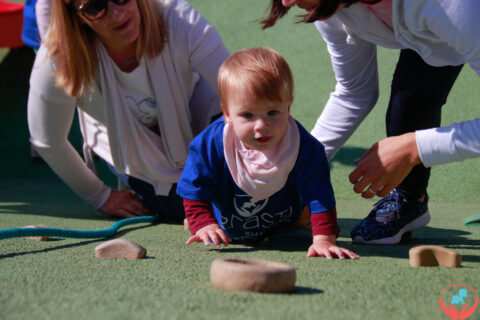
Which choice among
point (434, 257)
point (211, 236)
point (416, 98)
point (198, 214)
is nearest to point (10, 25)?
point (198, 214)

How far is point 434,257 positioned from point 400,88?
0.56 meters

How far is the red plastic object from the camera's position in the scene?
12.9 ft

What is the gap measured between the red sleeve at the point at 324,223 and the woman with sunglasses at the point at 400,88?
0.10 m

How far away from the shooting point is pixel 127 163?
7.18ft

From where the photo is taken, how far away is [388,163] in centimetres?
143

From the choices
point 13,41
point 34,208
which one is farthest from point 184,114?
point 13,41

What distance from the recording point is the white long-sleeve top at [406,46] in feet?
4.01

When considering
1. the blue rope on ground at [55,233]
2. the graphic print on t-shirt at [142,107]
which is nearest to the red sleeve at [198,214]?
the blue rope on ground at [55,233]

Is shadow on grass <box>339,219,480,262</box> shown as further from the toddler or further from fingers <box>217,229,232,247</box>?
fingers <box>217,229,232,247</box>

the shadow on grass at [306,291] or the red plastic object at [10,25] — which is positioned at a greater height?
the shadow on grass at [306,291]

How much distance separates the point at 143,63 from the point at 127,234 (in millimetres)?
618

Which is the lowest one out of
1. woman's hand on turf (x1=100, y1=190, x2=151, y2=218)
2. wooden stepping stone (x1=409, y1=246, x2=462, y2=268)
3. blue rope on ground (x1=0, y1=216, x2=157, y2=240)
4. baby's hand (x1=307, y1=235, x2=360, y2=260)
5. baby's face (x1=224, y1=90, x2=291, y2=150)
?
woman's hand on turf (x1=100, y1=190, x2=151, y2=218)

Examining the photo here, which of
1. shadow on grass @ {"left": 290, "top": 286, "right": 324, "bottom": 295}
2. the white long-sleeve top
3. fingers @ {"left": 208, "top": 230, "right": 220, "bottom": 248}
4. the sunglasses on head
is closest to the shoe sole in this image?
the white long-sleeve top

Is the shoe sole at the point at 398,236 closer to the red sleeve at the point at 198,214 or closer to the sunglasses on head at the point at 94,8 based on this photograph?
the red sleeve at the point at 198,214
